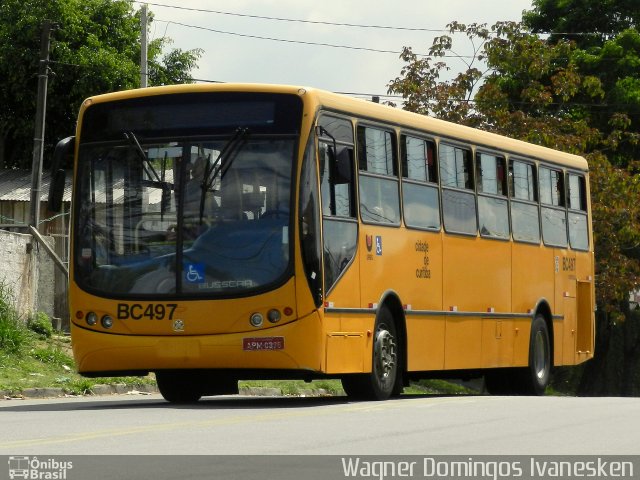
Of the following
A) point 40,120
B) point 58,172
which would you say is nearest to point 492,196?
point 58,172

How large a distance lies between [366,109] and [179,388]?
12.3 feet

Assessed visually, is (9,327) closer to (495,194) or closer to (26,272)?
(26,272)

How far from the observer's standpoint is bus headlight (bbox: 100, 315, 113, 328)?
16234mm

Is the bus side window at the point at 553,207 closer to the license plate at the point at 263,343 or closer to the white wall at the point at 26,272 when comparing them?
the license plate at the point at 263,343

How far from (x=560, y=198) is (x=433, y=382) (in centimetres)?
1027

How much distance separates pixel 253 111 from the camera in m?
16.1

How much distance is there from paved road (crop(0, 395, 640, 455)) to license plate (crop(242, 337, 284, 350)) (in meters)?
0.60

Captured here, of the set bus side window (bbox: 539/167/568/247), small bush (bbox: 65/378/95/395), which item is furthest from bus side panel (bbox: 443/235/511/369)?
small bush (bbox: 65/378/95/395)

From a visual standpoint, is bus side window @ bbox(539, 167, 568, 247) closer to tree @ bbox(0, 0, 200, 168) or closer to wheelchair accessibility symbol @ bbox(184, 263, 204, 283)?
wheelchair accessibility symbol @ bbox(184, 263, 204, 283)

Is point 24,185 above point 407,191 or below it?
above

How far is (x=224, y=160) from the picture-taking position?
16.0 meters
